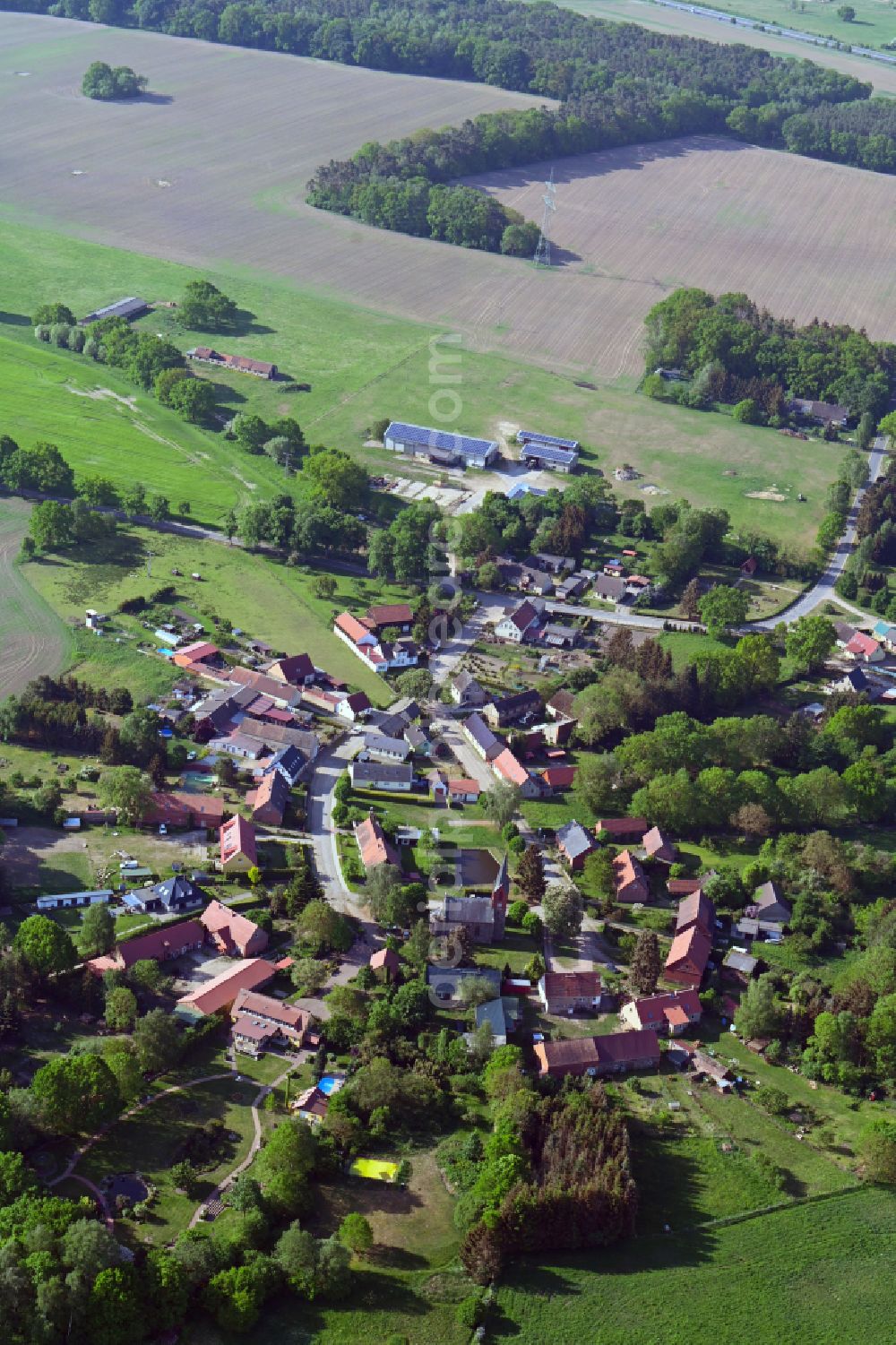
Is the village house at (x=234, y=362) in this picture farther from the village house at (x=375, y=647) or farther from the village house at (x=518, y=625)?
the village house at (x=518, y=625)

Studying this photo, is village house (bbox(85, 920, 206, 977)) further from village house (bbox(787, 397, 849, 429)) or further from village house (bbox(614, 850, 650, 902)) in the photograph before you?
village house (bbox(787, 397, 849, 429))

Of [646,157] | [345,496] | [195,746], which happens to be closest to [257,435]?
[345,496]

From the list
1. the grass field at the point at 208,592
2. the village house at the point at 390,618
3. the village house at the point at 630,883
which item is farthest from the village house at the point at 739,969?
the village house at the point at 390,618

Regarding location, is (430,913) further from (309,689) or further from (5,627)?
(5,627)

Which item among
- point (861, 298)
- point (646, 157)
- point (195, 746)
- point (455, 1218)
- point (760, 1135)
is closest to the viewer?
point (455, 1218)

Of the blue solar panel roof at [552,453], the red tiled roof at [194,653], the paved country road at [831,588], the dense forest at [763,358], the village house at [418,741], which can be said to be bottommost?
the village house at [418,741]
